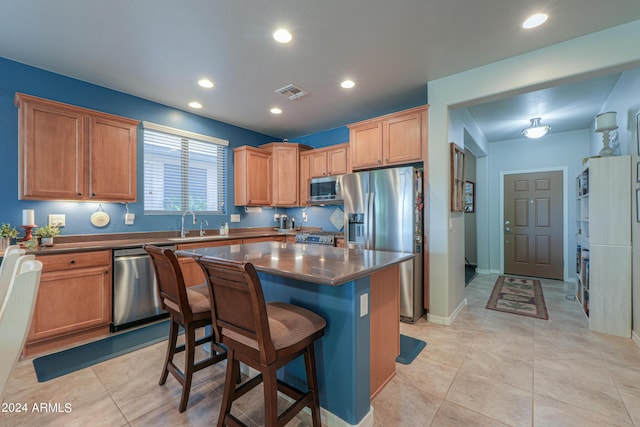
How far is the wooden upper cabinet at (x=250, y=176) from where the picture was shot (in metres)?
4.57

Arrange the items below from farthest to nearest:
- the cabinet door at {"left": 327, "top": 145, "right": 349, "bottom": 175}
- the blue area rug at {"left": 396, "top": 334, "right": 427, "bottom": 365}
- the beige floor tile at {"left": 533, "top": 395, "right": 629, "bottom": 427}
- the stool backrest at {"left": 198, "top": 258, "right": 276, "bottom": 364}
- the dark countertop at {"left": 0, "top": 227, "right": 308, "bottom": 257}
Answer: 1. the cabinet door at {"left": 327, "top": 145, "right": 349, "bottom": 175}
2. the dark countertop at {"left": 0, "top": 227, "right": 308, "bottom": 257}
3. the blue area rug at {"left": 396, "top": 334, "right": 427, "bottom": 365}
4. the beige floor tile at {"left": 533, "top": 395, "right": 629, "bottom": 427}
5. the stool backrest at {"left": 198, "top": 258, "right": 276, "bottom": 364}

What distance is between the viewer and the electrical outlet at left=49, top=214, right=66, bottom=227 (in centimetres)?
292

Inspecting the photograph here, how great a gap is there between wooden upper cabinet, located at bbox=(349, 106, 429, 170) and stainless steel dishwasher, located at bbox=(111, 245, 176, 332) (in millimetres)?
2871

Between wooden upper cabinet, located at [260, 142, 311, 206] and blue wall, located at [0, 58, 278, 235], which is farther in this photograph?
wooden upper cabinet, located at [260, 142, 311, 206]

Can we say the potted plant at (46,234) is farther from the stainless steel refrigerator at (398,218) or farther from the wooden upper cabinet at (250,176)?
the stainless steel refrigerator at (398,218)

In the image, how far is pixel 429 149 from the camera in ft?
10.4

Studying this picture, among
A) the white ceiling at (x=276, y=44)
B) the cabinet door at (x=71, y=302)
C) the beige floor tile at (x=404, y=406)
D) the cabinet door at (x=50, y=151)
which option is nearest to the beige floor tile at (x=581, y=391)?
Result: the beige floor tile at (x=404, y=406)

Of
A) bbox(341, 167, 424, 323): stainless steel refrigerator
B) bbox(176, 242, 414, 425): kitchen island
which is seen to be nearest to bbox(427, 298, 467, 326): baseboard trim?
bbox(341, 167, 424, 323): stainless steel refrigerator

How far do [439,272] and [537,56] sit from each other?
7.47ft

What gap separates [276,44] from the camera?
2469 millimetres

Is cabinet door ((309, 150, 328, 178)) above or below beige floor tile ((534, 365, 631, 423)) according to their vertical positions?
above

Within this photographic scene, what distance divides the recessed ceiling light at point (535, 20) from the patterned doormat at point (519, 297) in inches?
120

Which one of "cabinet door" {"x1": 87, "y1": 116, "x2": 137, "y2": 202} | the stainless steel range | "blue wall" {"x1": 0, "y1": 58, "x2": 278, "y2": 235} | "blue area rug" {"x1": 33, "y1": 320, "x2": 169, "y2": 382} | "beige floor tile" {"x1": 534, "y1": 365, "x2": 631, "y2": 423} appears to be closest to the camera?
"beige floor tile" {"x1": 534, "y1": 365, "x2": 631, "y2": 423}

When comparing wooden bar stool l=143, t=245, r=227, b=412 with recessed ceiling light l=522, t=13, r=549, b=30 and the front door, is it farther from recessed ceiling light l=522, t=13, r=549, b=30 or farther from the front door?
the front door
